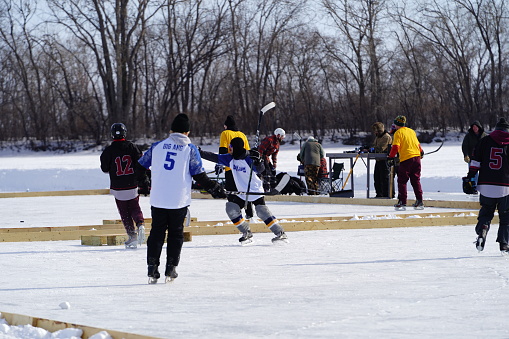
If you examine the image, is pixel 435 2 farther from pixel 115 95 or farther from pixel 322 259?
pixel 322 259

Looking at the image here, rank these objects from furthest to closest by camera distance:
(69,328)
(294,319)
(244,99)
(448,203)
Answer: (244,99) < (448,203) < (294,319) < (69,328)

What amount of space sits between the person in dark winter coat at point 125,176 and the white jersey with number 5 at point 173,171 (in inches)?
85.4

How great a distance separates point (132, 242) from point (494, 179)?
3.83 m

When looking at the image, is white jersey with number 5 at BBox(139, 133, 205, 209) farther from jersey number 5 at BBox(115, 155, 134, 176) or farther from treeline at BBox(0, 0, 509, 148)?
treeline at BBox(0, 0, 509, 148)

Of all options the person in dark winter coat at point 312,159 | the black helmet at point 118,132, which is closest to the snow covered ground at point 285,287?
the black helmet at point 118,132

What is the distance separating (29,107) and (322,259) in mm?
43056

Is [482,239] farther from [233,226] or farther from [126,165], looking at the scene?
[126,165]

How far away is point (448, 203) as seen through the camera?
43.6 ft

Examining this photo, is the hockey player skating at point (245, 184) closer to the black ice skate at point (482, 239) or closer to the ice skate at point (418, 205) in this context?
the black ice skate at point (482, 239)

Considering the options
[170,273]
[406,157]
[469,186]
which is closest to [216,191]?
[170,273]

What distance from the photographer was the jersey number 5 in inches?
330

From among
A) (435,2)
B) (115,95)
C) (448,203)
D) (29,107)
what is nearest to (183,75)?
(115,95)

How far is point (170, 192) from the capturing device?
6.14 metres

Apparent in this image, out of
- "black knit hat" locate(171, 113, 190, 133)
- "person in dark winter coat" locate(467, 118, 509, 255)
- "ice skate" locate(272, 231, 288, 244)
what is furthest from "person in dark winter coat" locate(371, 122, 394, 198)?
"black knit hat" locate(171, 113, 190, 133)
